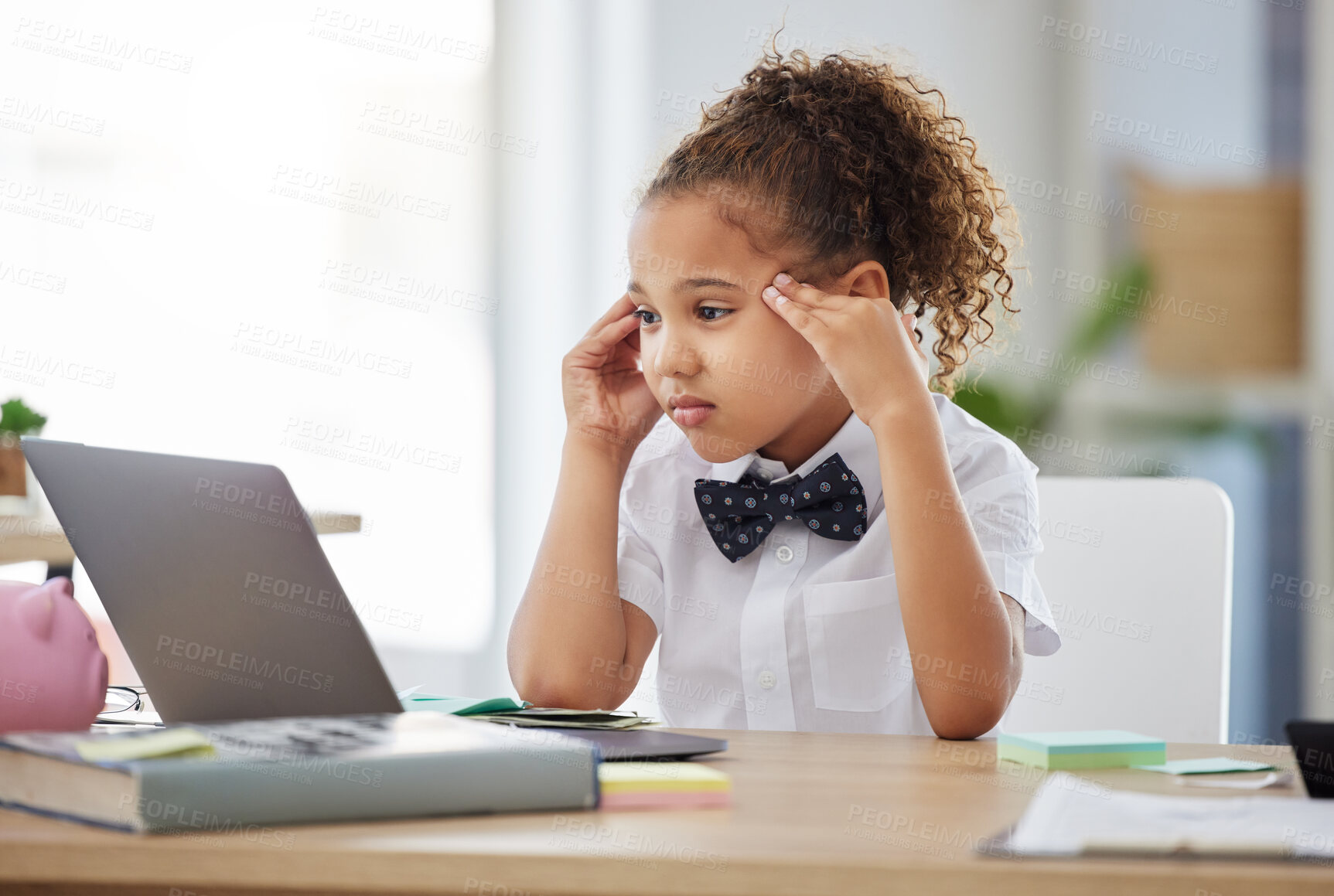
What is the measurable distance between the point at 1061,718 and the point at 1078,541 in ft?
0.65

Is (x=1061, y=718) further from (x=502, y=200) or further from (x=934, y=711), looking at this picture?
(x=502, y=200)

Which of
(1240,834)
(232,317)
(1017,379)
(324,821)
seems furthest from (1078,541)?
(232,317)

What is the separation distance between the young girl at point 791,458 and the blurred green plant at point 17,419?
3.53 feet

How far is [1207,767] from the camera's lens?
78 cm

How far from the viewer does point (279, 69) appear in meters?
3.18

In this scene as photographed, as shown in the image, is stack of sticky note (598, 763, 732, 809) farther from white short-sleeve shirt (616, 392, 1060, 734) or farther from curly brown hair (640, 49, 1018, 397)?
curly brown hair (640, 49, 1018, 397)

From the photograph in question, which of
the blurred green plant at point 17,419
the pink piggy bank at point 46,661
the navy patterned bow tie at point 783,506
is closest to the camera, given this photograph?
the pink piggy bank at point 46,661

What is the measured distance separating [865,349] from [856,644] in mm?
336

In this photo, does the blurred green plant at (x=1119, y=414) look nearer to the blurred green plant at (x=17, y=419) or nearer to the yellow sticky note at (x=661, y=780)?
the blurred green plant at (x=17, y=419)

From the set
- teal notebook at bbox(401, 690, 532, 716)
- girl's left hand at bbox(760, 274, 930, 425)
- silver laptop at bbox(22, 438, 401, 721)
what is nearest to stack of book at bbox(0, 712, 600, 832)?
silver laptop at bbox(22, 438, 401, 721)

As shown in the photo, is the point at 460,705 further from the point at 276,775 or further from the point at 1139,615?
the point at 1139,615

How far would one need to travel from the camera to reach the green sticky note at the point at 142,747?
547 mm

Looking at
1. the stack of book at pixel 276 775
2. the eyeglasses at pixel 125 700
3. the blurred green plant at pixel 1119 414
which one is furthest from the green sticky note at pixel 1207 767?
the blurred green plant at pixel 1119 414

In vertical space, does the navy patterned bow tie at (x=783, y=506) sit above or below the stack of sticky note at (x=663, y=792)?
above
